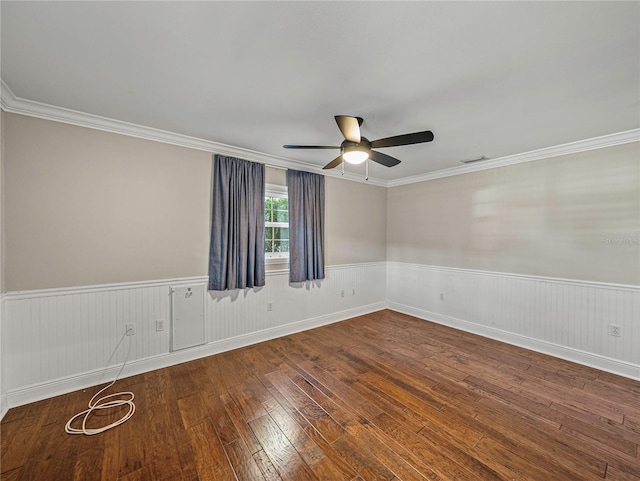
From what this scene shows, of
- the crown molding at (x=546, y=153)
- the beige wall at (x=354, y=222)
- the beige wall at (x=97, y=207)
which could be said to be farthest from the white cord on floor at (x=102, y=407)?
the crown molding at (x=546, y=153)

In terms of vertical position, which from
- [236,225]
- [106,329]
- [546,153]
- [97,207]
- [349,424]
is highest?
[546,153]

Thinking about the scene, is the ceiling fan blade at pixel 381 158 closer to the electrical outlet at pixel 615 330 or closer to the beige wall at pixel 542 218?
the beige wall at pixel 542 218

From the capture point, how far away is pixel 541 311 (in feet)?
11.6

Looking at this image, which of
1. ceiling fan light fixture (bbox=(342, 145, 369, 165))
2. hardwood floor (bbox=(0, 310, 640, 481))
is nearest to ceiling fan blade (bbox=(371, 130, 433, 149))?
ceiling fan light fixture (bbox=(342, 145, 369, 165))

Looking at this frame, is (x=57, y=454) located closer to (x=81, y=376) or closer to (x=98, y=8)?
(x=81, y=376)

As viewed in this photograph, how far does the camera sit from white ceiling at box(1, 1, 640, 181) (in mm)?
1385

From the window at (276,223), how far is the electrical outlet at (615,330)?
4.18m

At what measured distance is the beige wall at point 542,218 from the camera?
2988mm

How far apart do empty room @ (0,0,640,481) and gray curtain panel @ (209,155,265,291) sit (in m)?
0.03

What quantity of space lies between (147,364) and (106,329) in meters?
0.60

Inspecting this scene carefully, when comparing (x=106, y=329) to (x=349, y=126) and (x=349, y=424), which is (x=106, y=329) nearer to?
(x=349, y=424)

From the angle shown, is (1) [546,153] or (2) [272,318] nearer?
(1) [546,153]

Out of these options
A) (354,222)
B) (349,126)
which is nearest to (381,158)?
(349,126)

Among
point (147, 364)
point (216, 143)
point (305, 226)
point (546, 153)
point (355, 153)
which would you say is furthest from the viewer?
point (305, 226)
